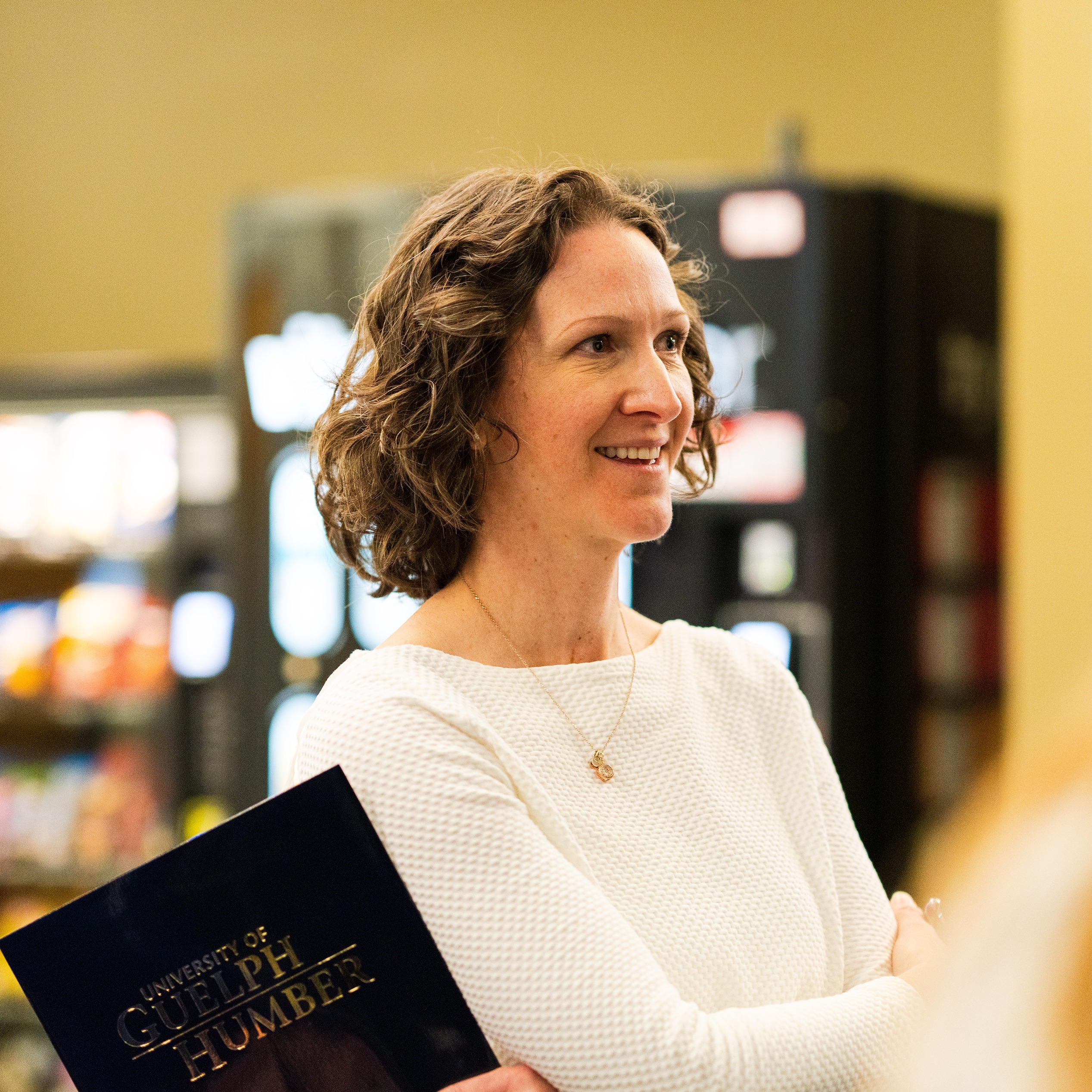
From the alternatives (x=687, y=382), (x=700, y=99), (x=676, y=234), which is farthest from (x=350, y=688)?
(x=700, y=99)

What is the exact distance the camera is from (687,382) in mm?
1344

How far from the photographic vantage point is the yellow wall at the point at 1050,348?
→ 9.11 feet

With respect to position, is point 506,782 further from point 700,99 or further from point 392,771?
point 700,99

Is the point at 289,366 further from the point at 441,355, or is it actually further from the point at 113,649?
the point at 441,355

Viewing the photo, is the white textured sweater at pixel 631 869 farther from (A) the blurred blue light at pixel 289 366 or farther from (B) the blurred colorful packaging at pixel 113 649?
(B) the blurred colorful packaging at pixel 113 649

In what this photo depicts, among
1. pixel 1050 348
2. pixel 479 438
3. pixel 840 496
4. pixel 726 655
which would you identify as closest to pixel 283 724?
pixel 840 496

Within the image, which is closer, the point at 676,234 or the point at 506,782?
the point at 506,782

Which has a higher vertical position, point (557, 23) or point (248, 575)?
point (557, 23)

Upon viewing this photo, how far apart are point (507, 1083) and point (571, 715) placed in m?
0.33

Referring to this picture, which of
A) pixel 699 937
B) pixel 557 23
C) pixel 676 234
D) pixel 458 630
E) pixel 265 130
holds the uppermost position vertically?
pixel 557 23

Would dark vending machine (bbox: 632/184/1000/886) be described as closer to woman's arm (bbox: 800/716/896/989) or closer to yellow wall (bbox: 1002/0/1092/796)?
yellow wall (bbox: 1002/0/1092/796)

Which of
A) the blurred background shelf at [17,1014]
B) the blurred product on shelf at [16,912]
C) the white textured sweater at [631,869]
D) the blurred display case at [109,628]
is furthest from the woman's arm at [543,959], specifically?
the blurred background shelf at [17,1014]

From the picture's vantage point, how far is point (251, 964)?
1.09 metres

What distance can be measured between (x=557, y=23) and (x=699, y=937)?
13.9 ft
